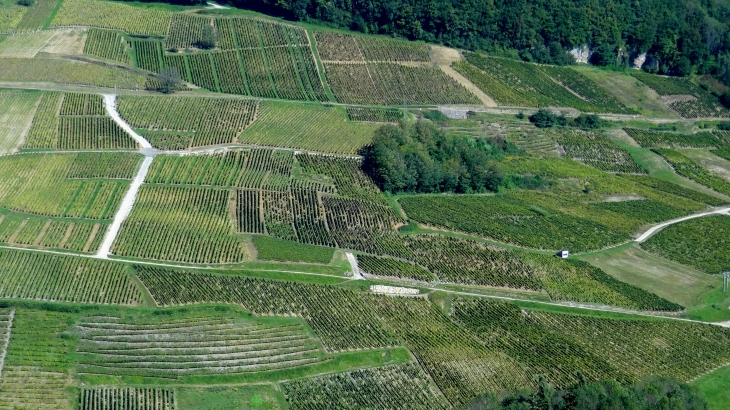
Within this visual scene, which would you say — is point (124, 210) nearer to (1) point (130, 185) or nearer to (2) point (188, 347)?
(1) point (130, 185)

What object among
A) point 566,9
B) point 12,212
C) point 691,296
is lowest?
point 12,212

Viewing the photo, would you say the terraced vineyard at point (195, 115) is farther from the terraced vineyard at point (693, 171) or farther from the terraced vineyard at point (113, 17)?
the terraced vineyard at point (693, 171)

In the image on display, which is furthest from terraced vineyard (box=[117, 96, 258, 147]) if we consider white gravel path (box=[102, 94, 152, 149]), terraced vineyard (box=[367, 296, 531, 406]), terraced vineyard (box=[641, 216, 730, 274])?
terraced vineyard (box=[641, 216, 730, 274])

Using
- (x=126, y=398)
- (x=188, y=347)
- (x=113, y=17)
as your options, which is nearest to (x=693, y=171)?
(x=188, y=347)

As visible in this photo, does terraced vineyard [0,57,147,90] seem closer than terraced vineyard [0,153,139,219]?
No

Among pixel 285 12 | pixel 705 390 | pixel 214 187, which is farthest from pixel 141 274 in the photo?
pixel 285 12

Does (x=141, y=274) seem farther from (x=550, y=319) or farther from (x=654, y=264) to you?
(x=654, y=264)

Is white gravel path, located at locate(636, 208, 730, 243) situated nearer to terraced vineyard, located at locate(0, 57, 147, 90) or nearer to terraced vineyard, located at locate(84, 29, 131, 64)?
terraced vineyard, located at locate(0, 57, 147, 90)
